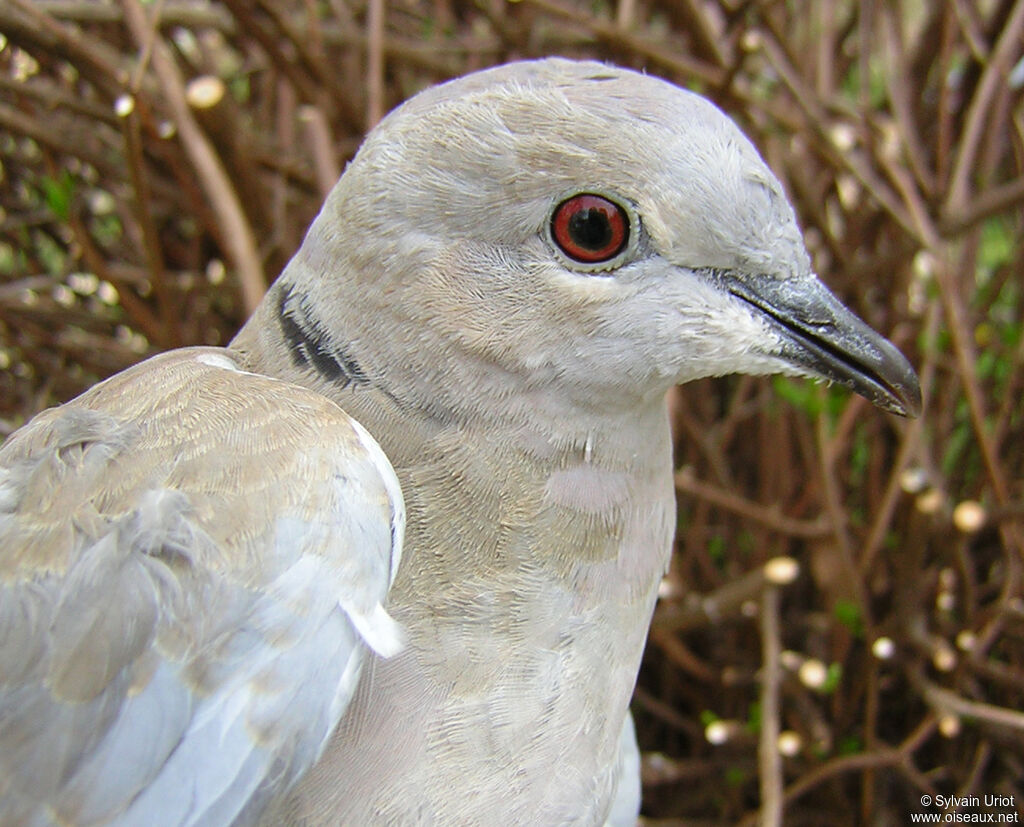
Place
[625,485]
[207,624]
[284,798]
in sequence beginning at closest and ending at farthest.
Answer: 1. [207,624]
2. [284,798]
3. [625,485]

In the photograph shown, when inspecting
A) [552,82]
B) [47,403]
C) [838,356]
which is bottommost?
[47,403]

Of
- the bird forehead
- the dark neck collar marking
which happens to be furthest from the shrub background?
the bird forehead

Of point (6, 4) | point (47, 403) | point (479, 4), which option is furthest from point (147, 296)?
point (479, 4)

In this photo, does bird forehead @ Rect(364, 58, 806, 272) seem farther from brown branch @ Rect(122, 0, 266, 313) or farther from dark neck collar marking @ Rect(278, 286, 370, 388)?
brown branch @ Rect(122, 0, 266, 313)

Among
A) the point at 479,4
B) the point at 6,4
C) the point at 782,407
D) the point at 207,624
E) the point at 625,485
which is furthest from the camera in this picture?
the point at 479,4

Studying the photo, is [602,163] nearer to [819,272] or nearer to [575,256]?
[575,256]

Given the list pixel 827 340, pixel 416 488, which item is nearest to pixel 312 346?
pixel 416 488

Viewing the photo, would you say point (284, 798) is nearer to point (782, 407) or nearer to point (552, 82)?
point (552, 82)

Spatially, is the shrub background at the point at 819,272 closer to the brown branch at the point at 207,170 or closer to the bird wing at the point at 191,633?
the brown branch at the point at 207,170
